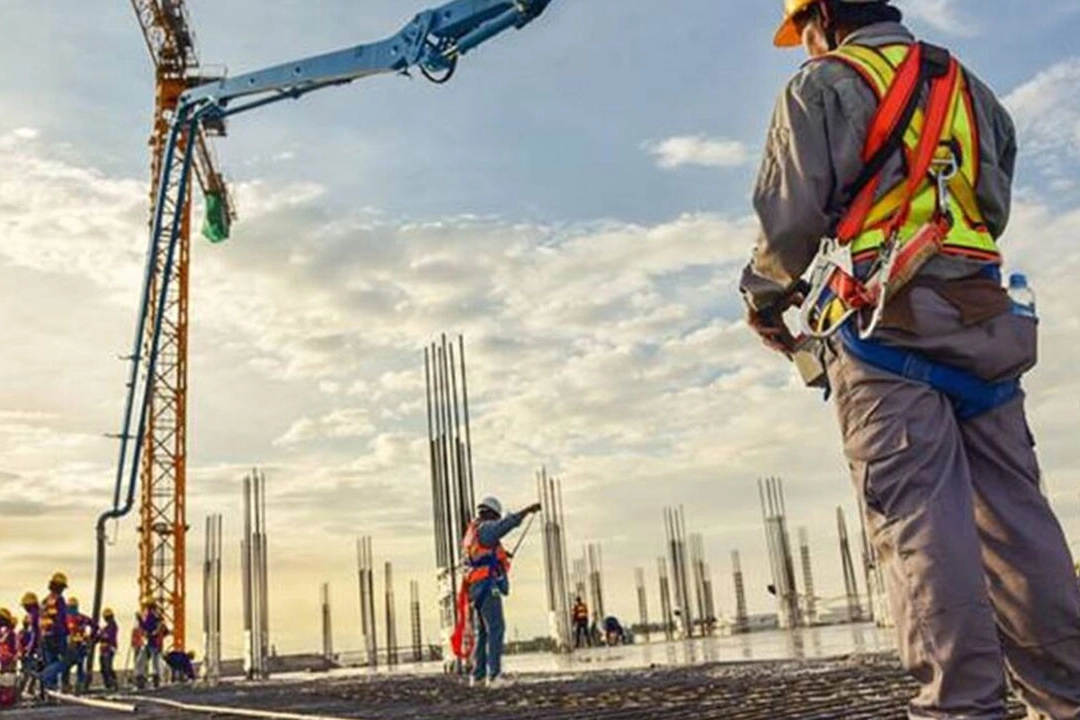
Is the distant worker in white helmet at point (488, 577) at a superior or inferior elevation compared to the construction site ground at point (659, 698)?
superior

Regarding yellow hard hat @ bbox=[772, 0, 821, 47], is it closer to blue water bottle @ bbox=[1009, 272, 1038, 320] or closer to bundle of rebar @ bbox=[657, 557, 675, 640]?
blue water bottle @ bbox=[1009, 272, 1038, 320]

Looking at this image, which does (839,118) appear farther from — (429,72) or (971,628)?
(429,72)

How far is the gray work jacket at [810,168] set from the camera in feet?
7.55

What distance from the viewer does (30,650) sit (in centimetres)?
1723

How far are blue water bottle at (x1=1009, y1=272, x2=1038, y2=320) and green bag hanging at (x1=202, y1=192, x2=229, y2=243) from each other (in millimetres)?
31626

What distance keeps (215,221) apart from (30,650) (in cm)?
1721

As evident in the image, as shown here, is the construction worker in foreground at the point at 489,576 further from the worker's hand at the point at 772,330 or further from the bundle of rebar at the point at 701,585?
the bundle of rebar at the point at 701,585

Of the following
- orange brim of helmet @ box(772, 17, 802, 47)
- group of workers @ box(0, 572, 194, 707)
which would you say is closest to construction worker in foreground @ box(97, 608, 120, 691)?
group of workers @ box(0, 572, 194, 707)

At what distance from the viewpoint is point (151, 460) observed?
3031 centimetres

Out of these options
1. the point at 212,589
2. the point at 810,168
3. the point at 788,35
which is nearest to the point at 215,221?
the point at 212,589

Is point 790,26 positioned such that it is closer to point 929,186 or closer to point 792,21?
point 792,21

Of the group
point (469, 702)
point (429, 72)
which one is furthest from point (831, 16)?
point (429, 72)

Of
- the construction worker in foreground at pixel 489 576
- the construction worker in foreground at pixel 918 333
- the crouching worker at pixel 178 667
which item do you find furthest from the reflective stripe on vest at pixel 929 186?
the crouching worker at pixel 178 667

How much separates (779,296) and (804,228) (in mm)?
214
